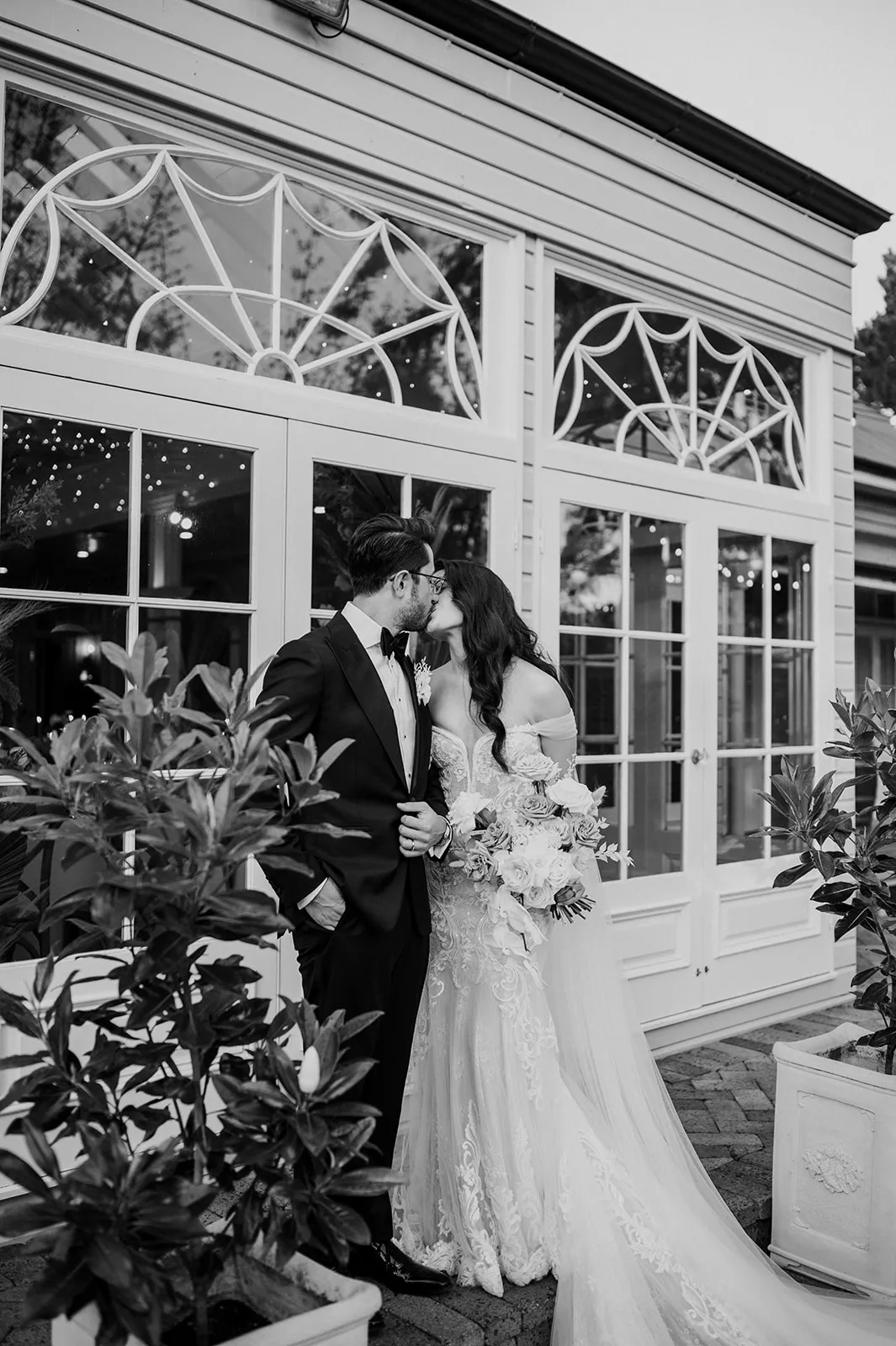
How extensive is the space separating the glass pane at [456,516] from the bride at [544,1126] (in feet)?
3.27

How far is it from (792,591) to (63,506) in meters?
3.73

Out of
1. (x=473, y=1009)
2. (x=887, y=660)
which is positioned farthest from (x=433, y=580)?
(x=887, y=660)

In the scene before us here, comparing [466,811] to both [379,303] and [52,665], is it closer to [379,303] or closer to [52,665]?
[52,665]

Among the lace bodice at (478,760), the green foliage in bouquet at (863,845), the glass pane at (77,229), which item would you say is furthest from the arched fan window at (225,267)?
the green foliage in bouquet at (863,845)

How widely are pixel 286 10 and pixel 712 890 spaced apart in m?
3.86

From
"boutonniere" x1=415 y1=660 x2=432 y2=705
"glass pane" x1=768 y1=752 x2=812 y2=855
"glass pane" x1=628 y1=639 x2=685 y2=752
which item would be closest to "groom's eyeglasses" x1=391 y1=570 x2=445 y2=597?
"boutonniere" x1=415 y1=660 x2=432 y2=705

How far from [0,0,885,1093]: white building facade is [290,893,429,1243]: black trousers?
39.4 inches

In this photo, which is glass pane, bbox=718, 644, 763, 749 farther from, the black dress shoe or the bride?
the black dress shoe

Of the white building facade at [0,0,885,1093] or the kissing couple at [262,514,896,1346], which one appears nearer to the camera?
the kissing couple at [262,514,896,1346]

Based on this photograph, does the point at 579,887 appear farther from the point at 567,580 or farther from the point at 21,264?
the point at 21,264

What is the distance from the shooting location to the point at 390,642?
277 cm

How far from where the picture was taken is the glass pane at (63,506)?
3.14m

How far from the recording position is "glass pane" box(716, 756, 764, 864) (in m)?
5.30

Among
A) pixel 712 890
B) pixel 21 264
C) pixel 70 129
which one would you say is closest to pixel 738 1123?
pixel 712 890
